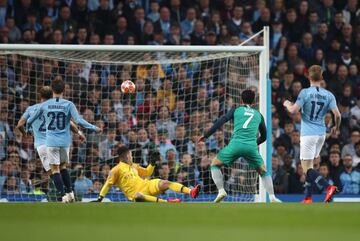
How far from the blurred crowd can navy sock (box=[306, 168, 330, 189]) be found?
221cm

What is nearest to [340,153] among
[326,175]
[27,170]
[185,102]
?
[326,175]

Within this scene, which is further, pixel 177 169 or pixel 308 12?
pixel 308 12

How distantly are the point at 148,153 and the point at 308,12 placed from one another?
5595 mm

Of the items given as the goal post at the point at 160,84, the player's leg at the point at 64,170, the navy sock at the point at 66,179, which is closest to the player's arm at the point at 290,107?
the goal post at the point at 160,84

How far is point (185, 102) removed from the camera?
54.2 ft

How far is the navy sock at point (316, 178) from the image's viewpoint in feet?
41.7

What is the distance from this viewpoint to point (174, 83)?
1659cm

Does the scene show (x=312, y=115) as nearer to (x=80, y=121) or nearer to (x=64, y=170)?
(x=80, y=121)

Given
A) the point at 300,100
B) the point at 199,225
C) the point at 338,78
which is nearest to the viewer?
the point at 199,225

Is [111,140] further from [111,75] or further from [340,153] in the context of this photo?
[340,153]

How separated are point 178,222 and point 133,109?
6.53 meters

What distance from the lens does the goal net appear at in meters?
15.6

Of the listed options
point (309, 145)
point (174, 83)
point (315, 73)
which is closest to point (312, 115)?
point (309, 145)

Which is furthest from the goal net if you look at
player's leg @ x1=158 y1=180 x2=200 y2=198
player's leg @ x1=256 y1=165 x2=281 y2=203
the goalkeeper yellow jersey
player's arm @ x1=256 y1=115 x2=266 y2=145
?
player's arm @ x1=256 y1=115 x2=266 y2=145
